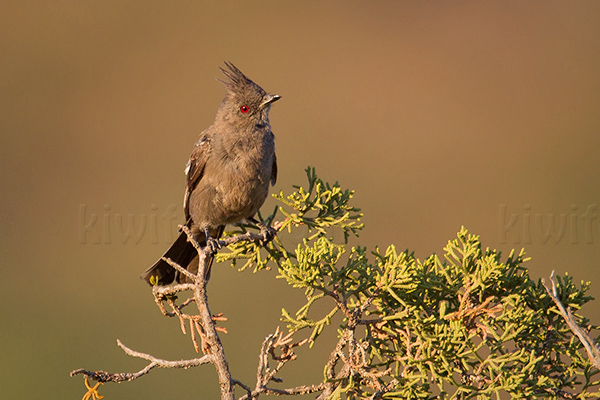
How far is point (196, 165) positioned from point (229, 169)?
1.72ft

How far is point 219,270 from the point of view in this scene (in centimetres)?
1179

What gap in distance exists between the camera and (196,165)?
585cm

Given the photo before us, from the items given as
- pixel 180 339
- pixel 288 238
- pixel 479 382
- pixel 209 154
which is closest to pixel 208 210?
pixel 209 154

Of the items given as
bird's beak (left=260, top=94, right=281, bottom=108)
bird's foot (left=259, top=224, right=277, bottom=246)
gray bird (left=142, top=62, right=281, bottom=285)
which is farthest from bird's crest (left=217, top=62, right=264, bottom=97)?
bird's foot (left=259, top=224, right=277, bottom=246)

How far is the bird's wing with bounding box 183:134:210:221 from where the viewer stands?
5.80 metres

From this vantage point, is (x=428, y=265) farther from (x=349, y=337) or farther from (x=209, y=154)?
(x=209, y=154)

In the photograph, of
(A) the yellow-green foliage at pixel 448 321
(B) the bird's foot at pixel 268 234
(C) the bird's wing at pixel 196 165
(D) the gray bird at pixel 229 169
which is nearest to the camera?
(A) the yellow-green foliage at pixel 448 321

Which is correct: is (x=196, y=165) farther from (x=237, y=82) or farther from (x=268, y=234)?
(x=268, y=234)

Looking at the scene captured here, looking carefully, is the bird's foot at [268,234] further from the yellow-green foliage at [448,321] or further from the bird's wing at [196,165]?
the bird's wing at [196,165]

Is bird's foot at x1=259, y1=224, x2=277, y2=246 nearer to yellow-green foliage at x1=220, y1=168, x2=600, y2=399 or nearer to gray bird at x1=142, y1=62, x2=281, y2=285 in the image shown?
yellow-green foliage at x1=220, y1=168, x2=600, y2=399

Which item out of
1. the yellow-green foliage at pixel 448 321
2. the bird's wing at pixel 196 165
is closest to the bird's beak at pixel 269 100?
the bird's wing at pixel 196 165

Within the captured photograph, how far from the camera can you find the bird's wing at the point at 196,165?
5805 mm

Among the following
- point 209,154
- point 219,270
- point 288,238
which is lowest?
point 288,238

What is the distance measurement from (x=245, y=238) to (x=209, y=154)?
2434 millimetres
